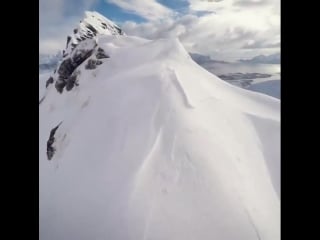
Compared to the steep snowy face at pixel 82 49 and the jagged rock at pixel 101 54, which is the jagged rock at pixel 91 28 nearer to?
the steep snowy face at pixel 82 49

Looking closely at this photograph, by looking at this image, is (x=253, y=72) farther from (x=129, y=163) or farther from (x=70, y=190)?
(x=70, y=190)

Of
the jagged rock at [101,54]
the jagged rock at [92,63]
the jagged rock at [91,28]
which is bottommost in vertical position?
the jagged rock at [92,63]

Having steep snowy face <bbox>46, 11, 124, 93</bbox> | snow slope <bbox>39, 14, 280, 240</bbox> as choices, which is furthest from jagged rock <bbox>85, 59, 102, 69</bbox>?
snow slope <bbox>39, 14, 280, 240</bbox>

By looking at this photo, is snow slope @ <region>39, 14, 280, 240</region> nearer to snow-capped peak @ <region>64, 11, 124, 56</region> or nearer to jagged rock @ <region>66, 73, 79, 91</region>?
snow-capped peak @ <region>64, 11, 124, 56</region>

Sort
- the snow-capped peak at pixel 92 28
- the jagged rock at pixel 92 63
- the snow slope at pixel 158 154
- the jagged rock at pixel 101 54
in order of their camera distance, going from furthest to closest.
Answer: the jagged rock at pixel 92 63 < the jagged rock at pixel 101 54 < the snow-capped peak at pixel 92 28 < the snow slope at pixel 158 154

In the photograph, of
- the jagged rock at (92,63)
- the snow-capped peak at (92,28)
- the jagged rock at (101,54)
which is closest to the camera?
the snow-capped peak at (92,28)

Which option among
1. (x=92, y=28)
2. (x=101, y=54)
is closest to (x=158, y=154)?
(x=92, y=28)


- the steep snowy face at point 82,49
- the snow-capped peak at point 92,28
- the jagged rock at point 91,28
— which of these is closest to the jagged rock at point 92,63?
the steep snowy face at point 82,49

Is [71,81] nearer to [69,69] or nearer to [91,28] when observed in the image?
[69,69]
